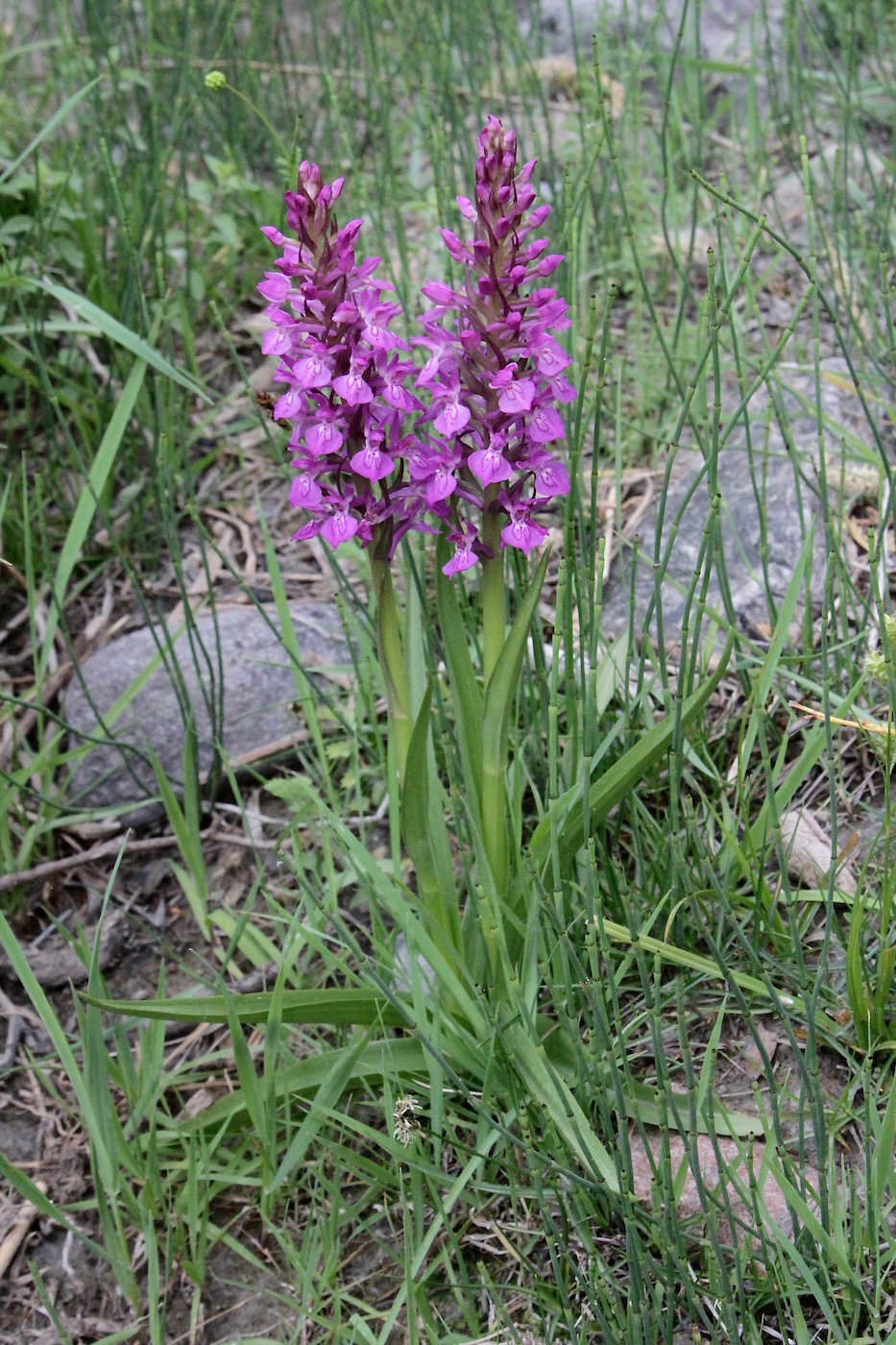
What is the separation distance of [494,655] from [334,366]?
16.6 inches

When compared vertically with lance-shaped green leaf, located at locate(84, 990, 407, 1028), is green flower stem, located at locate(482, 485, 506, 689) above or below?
above

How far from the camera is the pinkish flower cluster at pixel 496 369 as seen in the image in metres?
1.28

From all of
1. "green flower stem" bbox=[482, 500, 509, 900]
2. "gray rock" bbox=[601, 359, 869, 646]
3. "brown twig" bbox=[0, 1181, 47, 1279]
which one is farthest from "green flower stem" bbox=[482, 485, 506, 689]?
"brown twig" bbox=[0, 1181, 47, 1279]

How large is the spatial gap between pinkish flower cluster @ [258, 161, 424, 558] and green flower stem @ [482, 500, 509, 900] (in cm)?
11

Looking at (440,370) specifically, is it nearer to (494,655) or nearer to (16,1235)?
(494,655)

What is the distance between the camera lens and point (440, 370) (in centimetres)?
134

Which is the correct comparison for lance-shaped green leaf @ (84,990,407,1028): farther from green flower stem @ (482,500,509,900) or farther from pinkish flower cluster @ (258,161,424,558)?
pinkish flower cluster @ (258,161,424,558)

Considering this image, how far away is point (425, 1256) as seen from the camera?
1.57 m

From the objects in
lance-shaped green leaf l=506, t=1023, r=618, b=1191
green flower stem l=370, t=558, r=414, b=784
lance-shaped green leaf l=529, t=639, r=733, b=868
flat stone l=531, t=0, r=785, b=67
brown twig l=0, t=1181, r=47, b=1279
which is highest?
flat stone l=531, t=0, r=785, b=67

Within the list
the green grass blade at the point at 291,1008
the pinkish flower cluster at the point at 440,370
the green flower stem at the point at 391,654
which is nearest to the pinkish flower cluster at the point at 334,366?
the pinkish flower cluster at the point at 440,370

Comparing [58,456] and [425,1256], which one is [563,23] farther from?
[425,1256]

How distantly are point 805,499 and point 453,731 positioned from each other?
100 cm

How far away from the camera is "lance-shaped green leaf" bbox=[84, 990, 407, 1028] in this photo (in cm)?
149

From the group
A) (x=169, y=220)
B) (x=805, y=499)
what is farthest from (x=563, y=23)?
(x=805, y=499)
